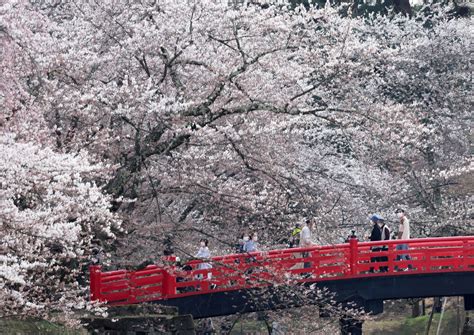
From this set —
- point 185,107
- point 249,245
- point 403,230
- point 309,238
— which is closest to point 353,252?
point 309,238

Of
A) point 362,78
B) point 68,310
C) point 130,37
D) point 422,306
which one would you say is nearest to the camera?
point 68,310

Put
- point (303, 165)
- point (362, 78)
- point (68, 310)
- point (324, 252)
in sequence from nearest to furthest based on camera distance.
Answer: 1. point (68, 310)
2. point (324, 252)
3. point (303, 165)
4. point (362, 78)

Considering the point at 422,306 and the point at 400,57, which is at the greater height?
the point at 400,57

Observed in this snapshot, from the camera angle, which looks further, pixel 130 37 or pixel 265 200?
pixel 265 200

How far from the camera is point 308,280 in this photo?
17.6m

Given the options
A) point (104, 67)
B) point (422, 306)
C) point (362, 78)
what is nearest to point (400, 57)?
point (362, 78)

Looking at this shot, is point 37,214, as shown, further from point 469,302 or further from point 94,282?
point 469,302

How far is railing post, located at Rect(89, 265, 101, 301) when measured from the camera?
50.7ft

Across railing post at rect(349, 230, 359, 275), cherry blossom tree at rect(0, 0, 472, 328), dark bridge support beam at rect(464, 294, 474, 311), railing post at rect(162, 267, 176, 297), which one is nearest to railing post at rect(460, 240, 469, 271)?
dark bridge support beam at rect(464, 294, 474, 311)

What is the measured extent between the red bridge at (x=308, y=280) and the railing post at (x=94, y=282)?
1.07 ft

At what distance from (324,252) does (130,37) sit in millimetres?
5100

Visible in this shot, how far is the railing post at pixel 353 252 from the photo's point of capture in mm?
17516

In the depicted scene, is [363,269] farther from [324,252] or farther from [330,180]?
[330,180]

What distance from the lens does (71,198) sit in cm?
1195
